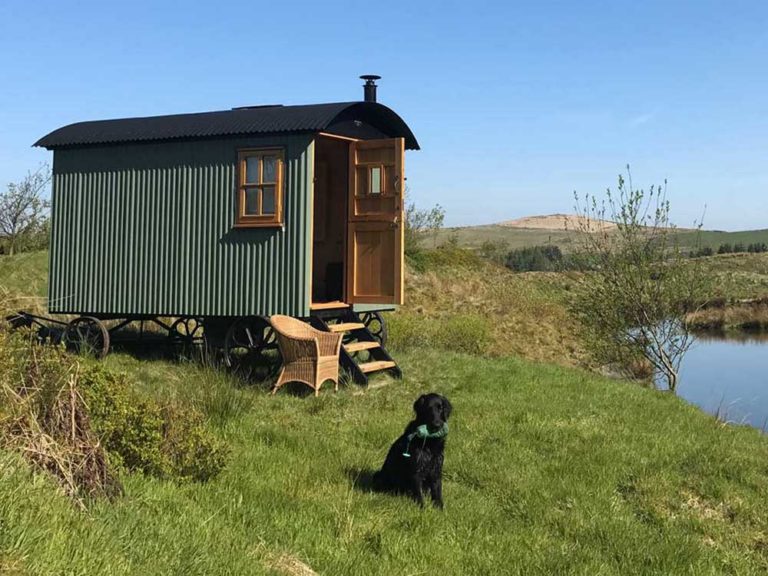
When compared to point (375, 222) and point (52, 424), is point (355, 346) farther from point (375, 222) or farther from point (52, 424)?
point (52, 424)

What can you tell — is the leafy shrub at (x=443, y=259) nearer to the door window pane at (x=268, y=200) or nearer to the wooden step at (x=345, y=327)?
the wooden step at (x=345, y=327)

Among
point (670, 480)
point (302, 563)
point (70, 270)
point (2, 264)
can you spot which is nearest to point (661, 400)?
point (670, 480)

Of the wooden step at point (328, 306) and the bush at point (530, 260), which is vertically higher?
the bush at point (530, 260)

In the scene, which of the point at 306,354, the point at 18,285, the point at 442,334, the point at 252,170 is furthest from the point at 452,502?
the point at 442,334

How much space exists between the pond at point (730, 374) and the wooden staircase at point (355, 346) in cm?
836

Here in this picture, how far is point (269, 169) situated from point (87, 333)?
3.84 metres

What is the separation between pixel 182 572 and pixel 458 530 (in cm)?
207

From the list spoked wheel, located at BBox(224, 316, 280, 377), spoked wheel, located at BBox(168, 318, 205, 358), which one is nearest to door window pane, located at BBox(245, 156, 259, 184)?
spoked wheel, located at BBox(224, 316, 280, 377)

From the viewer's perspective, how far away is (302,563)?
3.45 metres

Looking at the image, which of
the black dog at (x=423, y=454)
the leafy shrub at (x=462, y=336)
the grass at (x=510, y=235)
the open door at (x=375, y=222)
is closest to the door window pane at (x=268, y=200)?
the open door at (x=375, y=222)

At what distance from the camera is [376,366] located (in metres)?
9.22

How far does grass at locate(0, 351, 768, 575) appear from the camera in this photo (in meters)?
2.96

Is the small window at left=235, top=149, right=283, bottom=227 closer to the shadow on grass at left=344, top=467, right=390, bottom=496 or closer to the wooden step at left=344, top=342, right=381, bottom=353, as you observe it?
the wooden step at left=344, top=342, right=381, bottom=353

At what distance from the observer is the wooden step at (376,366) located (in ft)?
29.5
